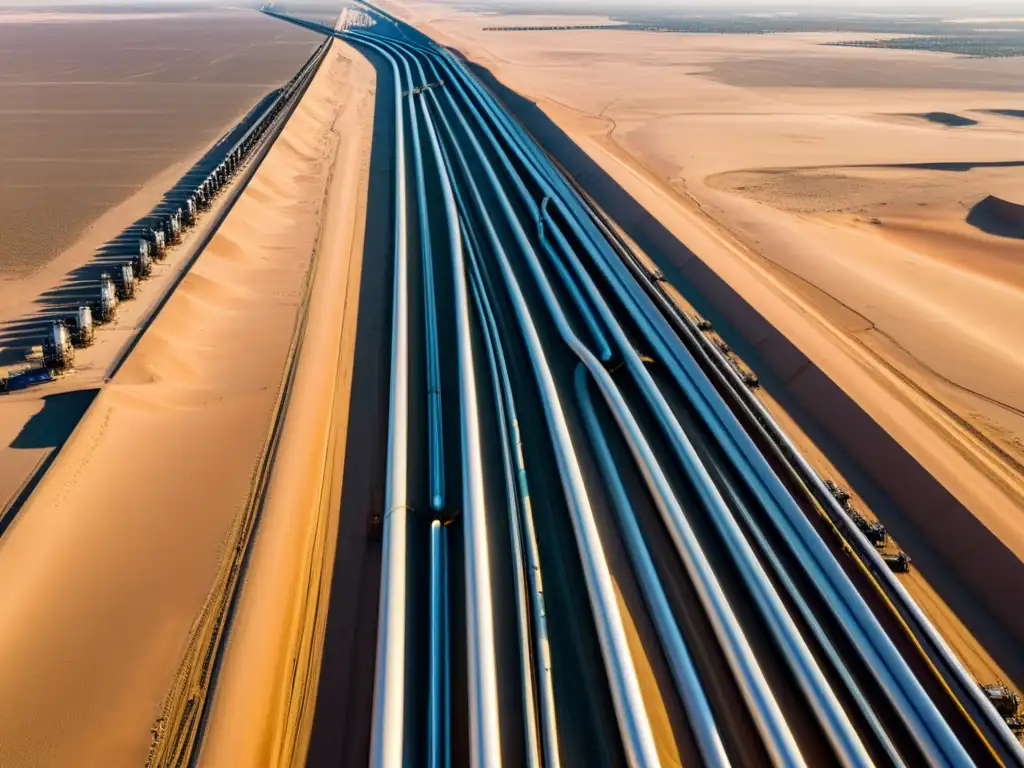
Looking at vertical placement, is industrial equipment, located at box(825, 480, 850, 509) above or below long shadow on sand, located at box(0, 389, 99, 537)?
below

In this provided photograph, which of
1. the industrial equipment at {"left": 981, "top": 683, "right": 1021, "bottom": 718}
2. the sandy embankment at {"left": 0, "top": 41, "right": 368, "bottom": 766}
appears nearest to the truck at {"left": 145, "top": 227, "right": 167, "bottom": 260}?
the sandy embankment at {"left": 0, "top": 41, "right": 368, "bottom": 766}

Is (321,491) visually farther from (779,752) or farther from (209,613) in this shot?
(779,752)

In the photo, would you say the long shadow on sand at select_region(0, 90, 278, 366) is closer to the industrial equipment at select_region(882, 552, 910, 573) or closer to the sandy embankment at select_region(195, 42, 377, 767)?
the sandy embankment at select_region(195, 42, 377, 767)

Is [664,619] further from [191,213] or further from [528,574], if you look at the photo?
[191,213]

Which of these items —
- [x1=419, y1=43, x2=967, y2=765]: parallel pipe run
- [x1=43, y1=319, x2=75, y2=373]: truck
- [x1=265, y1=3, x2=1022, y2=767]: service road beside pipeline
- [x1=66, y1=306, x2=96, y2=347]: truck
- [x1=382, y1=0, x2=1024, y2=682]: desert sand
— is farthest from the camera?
[x1=66, y1=306, x2=96, y2=347]: truck

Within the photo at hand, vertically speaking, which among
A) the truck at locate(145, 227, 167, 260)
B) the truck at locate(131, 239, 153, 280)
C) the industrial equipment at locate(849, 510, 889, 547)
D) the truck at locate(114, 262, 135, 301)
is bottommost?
the industrial equipment at locate(849, 510, 889, 547)

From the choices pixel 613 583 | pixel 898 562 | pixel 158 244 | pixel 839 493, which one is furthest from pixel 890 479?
pixel 158 244

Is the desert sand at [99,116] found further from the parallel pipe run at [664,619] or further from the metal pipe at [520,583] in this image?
the parallel pipe run at [664,619]
